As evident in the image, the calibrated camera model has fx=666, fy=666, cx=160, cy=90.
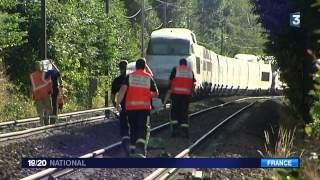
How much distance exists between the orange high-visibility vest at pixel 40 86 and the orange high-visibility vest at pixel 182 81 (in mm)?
4010

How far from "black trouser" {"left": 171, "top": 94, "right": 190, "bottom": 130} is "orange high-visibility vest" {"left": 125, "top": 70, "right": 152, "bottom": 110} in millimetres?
4652

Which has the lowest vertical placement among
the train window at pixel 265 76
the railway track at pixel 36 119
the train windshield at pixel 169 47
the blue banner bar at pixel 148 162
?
the train window at pixel 265 76

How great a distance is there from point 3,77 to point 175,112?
13278 millimetres

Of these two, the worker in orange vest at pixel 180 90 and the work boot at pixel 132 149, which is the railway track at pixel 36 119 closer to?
the worker in orange vest at pixel 180 90

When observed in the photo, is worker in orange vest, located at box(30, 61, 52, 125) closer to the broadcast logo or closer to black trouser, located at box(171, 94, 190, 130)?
black trouser, located at box(171, 94, 190, 130)

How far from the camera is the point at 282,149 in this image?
1077 centimetres

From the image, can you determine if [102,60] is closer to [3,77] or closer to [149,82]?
[3,77]

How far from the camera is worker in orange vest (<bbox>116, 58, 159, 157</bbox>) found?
1124 cm

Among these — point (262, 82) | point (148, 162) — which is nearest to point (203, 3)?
point (262, 82)

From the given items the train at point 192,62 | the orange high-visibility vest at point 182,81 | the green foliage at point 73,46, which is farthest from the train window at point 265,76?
the orange high-visibility vest at point 182,81

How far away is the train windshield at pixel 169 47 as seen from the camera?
105ft

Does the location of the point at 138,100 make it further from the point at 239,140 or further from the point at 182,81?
the point at 239,140

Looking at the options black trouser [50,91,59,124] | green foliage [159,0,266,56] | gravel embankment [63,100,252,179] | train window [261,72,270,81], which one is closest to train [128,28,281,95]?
gravel embankment [63,100,252,179]

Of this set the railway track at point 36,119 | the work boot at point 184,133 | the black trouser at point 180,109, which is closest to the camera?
the black trouser at point 180,109
